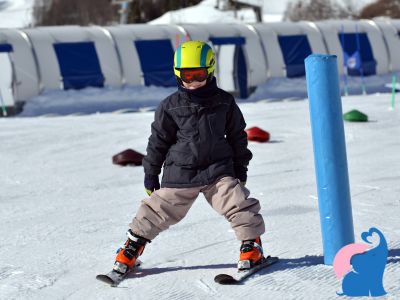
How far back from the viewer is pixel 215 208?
4.92 meters

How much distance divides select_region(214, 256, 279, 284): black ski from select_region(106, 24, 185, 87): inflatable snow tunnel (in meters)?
20.4

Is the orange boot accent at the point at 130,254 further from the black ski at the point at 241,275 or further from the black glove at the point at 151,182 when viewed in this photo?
the black ski at the point at 241,275

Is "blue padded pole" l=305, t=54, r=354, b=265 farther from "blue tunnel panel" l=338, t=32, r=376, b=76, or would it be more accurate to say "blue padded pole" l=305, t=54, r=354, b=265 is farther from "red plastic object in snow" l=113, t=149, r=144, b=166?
"blue tunnel panel" l=338, t=32, r=376, b=76

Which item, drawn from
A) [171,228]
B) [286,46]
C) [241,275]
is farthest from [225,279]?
[286,46]

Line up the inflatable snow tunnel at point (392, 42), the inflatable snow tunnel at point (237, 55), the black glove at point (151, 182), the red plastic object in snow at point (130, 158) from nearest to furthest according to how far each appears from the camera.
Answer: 1. the black glove at point (151, 182)
2. the red plastic object in snow at point (130, 158)
3. the inflatable snow tunnel at point (237, 55)
4. the inflatable snow tunnel at point (392, 42)

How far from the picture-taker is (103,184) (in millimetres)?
9633

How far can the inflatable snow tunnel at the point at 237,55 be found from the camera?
26.7 metres

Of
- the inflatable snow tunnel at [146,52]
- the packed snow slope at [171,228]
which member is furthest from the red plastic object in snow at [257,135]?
the inflatable snow tunnel at [146,52]

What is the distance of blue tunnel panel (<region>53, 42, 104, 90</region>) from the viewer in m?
24.1

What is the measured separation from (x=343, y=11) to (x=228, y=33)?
7923cm

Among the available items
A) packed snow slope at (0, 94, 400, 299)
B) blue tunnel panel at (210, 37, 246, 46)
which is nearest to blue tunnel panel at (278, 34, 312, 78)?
blue tunnel panel at (210, 37, 246, 46)

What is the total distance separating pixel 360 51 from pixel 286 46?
3.12 metres

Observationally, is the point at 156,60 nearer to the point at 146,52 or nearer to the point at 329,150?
the point at 146,52

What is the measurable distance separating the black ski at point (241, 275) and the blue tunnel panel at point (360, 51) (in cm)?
2454
